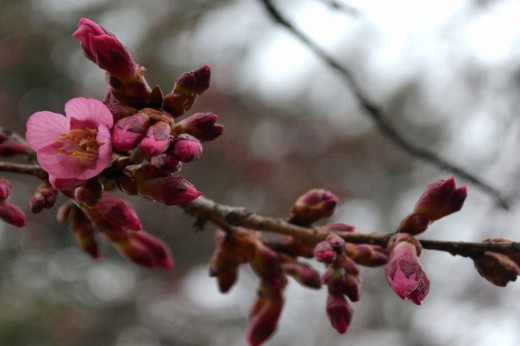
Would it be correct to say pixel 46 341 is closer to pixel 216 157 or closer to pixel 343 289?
pixel 216 157

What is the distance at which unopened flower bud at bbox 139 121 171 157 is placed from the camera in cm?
111

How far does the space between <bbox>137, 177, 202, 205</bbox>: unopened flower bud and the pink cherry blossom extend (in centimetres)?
10

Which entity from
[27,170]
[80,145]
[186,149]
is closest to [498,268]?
[186,149]

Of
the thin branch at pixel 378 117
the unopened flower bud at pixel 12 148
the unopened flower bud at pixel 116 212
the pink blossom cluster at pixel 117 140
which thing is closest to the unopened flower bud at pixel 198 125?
the pink blossom cluster at pixel 117 140

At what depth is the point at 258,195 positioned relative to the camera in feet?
33.2

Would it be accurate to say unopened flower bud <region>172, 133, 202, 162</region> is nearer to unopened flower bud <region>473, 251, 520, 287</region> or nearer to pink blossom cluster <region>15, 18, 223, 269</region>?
pink blossom cluster <region>15, 18, 223, 269</region>

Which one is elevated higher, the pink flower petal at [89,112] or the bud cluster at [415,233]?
the pink flower petal at [89,112]

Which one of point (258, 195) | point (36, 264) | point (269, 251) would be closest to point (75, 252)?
point (36, 264)

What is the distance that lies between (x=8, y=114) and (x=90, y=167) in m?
8.41

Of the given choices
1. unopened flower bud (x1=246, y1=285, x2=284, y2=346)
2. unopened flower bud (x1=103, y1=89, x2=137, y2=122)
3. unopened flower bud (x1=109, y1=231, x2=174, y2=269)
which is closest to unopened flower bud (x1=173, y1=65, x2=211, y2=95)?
unopened flower bud (x1=103, y1=89, x2=137, y2=122)

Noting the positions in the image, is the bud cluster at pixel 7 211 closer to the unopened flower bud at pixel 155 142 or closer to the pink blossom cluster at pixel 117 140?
the pink blossom cluster at pixel 117 140

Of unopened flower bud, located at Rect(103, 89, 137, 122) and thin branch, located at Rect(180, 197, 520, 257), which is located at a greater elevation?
unopened flower bud, located at Rect(103, 89, 137, 122)

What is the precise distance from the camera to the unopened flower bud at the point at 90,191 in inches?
46.3

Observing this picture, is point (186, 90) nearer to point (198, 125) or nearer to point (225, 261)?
point (198, 125)
